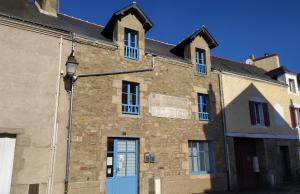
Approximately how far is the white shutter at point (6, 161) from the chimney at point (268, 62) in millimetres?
16671

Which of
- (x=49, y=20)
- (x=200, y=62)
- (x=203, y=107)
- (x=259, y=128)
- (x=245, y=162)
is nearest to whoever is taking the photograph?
(x=49, y=20)

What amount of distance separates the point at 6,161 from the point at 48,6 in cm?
630

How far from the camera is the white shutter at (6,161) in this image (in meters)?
7.55

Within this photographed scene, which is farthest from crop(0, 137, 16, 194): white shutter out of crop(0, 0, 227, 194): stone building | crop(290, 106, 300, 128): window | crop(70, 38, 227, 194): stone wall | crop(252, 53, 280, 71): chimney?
crop(252, 53, 280, 71): chimney

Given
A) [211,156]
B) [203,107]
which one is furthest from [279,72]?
[211,156]

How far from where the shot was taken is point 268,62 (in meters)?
19.1

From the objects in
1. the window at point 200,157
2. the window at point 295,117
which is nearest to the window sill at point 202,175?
the window at point 200,157

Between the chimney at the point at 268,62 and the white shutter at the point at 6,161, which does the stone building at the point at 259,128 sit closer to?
the chimney at the point at 268,62

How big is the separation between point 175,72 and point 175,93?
0.94 meters

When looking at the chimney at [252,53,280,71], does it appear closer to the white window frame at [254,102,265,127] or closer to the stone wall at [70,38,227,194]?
the white window frame at [254,102,265,127]

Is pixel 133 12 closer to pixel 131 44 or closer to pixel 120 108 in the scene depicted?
pixel 131 44

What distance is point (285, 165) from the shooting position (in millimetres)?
15227

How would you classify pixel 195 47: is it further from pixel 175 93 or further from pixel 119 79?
pixel 119 79

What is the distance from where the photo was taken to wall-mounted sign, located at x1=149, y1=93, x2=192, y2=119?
1068cm
